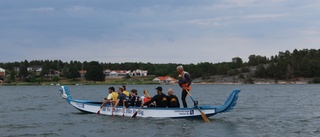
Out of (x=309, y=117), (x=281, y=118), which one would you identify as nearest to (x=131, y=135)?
(x=281, y=118)

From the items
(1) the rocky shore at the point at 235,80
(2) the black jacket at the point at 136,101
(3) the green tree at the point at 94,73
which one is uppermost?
(3) the green tree at the point at 94,73

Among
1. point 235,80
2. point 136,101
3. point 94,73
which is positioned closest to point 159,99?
point 136,101

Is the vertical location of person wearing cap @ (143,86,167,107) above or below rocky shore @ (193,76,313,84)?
above

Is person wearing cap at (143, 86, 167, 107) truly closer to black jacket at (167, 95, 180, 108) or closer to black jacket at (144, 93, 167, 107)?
black jacket at (144, 93, 167, 107)

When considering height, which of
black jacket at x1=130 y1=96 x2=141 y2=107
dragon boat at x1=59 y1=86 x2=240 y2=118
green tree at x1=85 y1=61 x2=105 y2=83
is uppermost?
green tree at x1=85 y1=61 x2=105 y2=83

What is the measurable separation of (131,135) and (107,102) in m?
7.60

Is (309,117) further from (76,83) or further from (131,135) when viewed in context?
(76,83)

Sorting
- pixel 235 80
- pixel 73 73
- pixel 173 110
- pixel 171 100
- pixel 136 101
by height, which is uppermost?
pixel 73 73

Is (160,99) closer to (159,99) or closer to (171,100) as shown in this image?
(159,99)

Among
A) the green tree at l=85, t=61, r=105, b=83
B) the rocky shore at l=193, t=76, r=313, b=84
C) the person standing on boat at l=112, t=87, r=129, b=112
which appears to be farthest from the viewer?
the rocky shore at l=193, t=76, r=313, b=84

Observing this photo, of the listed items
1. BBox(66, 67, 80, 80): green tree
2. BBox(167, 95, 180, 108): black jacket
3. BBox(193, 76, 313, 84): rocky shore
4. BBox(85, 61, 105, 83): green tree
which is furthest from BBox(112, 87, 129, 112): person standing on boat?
BBox(193, 76, 313, 84): rocky shore

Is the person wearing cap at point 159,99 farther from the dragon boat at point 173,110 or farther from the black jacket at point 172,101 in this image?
the dragon boat at point 173,110

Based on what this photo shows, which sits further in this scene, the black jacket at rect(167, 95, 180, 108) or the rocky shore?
the rocky shore

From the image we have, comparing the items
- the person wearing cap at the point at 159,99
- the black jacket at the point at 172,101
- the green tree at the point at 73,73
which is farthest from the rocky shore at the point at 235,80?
the person wearing cap at the point at 159,99
